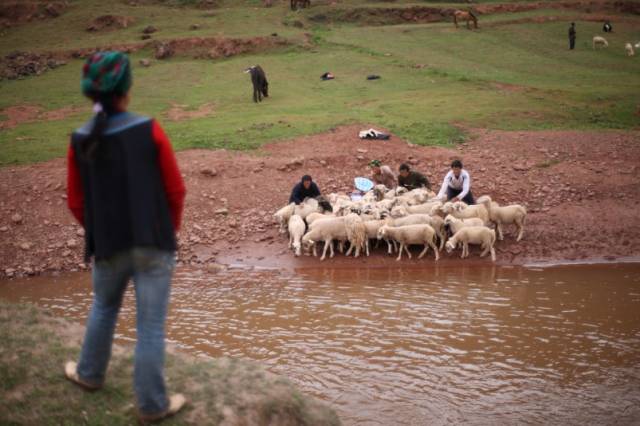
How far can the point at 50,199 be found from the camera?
519 inches

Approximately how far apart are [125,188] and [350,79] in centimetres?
2179

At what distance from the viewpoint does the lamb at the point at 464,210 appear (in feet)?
37.5

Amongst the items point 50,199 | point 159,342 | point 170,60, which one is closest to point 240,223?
point 50,199

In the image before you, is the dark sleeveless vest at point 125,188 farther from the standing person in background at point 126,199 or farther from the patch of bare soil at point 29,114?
the patch of bare soil at point 29,114

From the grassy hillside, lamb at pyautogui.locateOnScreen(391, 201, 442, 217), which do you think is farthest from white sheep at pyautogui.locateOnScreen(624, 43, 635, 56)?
the grassy hillside

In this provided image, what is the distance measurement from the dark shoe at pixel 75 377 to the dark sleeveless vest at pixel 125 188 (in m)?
1.18

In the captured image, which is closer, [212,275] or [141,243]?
[141,243]

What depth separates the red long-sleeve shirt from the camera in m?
3.57

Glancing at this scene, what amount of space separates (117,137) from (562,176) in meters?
12.0

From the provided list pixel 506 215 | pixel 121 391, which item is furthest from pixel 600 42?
pixel 121 391

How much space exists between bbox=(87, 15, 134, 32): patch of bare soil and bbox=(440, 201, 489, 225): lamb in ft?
93.3

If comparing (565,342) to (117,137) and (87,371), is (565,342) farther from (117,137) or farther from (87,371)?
(117,137)

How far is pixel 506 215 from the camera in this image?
11.4 m

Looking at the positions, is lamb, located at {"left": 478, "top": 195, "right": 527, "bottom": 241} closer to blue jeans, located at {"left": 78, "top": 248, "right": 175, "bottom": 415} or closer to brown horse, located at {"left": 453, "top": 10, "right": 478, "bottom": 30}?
blue jeans, located at {"left": 78, "top": 248, "right": 175, "bottom": 415}
